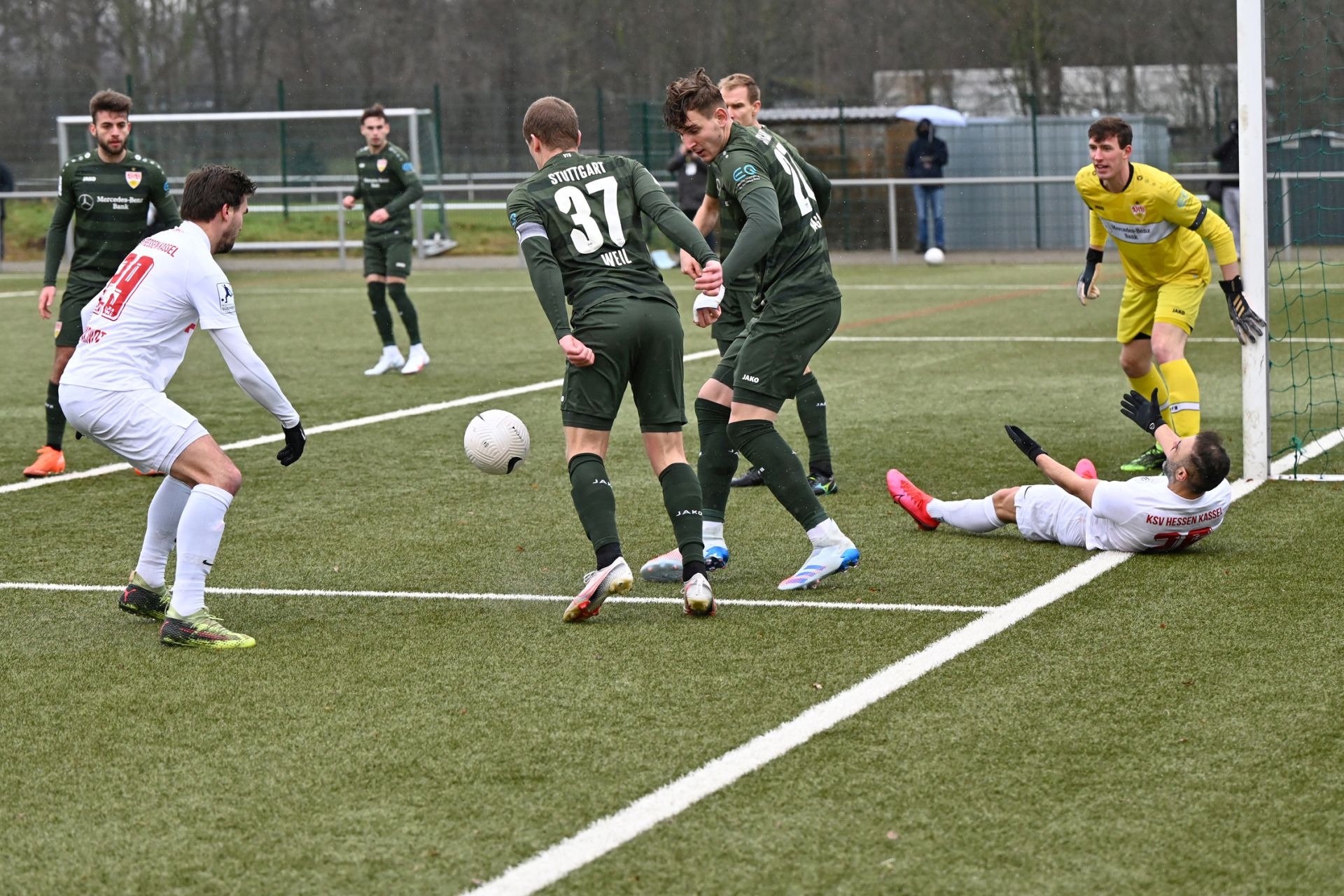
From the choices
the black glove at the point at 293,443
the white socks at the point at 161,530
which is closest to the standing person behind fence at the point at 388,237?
the white socks at the point at 161,530

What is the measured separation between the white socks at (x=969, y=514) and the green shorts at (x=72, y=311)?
202 inches

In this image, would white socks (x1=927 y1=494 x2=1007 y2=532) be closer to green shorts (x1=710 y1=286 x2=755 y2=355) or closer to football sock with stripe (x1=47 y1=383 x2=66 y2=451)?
green shorts (x1=710 y1=286 x2=755 y2=355)

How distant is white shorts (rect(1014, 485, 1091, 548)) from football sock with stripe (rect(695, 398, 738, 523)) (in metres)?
1.23

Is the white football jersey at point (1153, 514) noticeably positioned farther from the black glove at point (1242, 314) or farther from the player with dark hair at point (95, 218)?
the player with dark hair at point (95, 218)

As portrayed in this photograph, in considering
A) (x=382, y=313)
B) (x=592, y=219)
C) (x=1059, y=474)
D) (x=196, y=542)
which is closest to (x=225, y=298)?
(x=196, y=542)

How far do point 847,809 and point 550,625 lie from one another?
2.11m

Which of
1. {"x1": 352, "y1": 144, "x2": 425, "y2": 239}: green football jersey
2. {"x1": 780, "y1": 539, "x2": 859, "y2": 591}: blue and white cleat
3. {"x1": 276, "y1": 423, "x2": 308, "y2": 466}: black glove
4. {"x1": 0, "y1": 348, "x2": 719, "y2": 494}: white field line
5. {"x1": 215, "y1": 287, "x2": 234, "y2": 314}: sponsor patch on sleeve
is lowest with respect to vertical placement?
{"x1": 780, "y1": 539, "x2": 859, "y2": 591}: blue and white cleat

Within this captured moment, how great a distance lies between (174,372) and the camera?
569 centimetres

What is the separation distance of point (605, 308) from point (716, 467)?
1168 mm

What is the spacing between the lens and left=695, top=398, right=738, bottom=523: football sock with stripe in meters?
6.78

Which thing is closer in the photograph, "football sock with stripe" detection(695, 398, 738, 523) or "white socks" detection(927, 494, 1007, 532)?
"football sock with stripe" detection(695, 398, 738, 523)

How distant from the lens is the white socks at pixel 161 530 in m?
Answer: 6.00

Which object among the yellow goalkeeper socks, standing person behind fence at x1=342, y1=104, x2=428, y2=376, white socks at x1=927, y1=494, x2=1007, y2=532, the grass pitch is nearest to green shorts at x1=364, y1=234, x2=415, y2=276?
standing person behind fence at x1=342, y1=104, x2=428, y2=376

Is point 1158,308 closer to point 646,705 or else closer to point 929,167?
point 646,705
